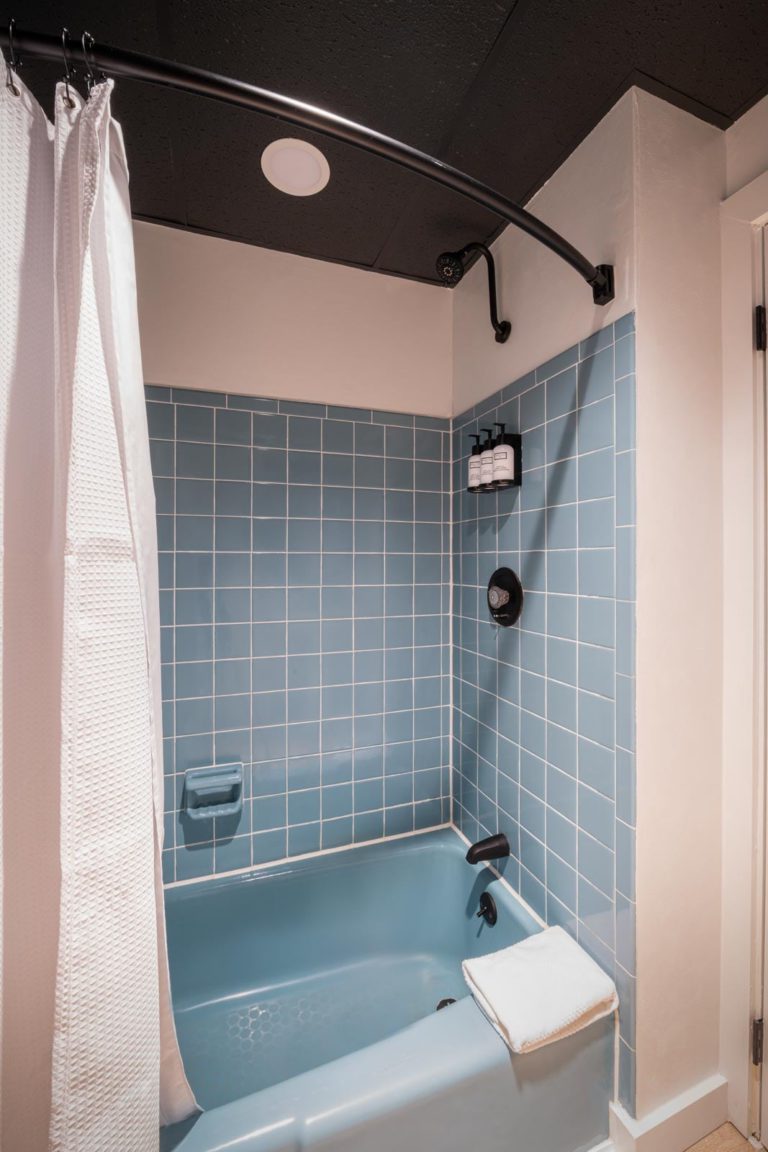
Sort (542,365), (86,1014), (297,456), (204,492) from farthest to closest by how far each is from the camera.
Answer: (297,456), (204,492), (542,365), (86,1014)

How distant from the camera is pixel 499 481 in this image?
135 centimetres

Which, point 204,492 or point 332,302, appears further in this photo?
point 332,302

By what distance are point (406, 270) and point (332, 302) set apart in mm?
296

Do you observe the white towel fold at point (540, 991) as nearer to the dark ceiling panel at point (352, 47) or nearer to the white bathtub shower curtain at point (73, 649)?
the white bathtub shower curtain at point (73, 649)

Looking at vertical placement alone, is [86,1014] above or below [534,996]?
above

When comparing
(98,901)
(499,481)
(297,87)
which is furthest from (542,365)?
(98,901)

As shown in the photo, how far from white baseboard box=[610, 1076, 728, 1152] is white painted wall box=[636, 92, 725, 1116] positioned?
0.02 m

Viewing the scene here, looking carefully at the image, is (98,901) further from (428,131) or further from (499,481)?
(428,131)

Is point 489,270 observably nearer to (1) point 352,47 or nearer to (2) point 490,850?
(1) point 352,47

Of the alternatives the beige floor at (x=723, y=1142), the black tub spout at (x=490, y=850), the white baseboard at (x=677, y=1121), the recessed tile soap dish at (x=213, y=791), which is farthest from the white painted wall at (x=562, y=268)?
the beige floor at (x=723, y=1142)

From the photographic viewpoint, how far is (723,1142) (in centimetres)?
105

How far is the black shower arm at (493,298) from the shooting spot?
136 cm

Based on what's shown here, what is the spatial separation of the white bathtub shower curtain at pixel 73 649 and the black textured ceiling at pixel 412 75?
0.46 m

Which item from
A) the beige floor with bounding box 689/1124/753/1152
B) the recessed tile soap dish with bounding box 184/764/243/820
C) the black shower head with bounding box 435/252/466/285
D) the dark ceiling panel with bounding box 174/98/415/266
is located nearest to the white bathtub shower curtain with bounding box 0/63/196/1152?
the dark ceiling panel with bounding box 174/98/415/266
